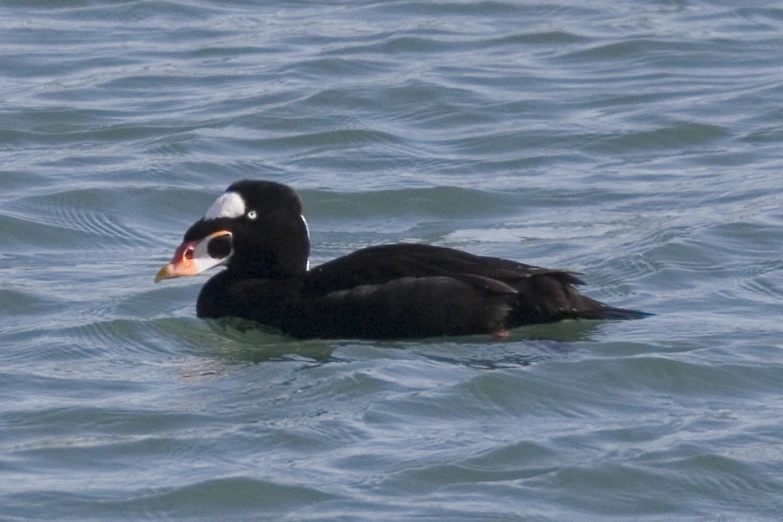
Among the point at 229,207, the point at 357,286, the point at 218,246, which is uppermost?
the point at 229,207

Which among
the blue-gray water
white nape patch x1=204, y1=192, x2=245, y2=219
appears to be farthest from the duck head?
the blue-gray water

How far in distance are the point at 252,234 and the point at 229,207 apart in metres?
0.16

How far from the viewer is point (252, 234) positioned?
327 inches

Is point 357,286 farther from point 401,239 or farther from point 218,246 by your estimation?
point 401,239

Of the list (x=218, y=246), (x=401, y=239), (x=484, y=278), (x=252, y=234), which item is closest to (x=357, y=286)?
(x=484, y=278)

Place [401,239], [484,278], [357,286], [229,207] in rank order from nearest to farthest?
[484,278] → [357,286] → [229,207] → [401,239]

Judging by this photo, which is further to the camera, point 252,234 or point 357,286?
point 252,234

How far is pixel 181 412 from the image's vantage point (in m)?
6.89

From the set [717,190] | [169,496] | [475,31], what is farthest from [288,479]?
[475,31]

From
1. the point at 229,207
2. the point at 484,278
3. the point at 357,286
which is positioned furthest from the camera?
the point at 229,207

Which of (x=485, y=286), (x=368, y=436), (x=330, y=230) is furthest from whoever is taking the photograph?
(x=330, y=230)

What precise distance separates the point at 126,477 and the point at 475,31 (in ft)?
32.8

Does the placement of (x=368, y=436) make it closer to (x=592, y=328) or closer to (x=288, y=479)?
(x=288, y=479)

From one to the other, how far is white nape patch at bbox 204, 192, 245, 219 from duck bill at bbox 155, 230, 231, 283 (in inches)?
3.1
